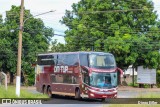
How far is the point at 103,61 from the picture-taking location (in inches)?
1251

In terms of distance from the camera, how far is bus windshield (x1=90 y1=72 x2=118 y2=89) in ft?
102

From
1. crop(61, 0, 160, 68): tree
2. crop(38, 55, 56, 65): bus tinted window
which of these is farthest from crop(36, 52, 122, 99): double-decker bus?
crop(61, 0, 160, 68): tree

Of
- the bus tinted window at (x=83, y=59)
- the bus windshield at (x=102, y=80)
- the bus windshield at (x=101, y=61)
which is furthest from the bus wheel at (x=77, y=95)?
the bus windshield at (x=101, y=61)

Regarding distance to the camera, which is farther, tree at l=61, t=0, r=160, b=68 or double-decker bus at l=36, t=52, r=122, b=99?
tree at l=61, t=0, r=160, b=68

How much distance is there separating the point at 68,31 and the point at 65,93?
25.9 metres

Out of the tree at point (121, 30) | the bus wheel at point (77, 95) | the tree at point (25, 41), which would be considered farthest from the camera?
the tree at point (25, 41)

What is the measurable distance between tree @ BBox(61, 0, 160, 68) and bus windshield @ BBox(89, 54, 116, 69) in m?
21.5

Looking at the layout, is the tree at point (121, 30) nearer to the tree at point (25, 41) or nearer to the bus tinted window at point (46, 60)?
the tree at point (25, 41)

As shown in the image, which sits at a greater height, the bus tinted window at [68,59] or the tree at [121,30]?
the tree at [121,30]

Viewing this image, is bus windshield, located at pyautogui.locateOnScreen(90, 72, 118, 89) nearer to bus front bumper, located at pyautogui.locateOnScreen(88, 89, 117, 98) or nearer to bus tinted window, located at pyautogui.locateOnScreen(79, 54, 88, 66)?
bus front bumper, located at pyautogui.locateOnScreen(88, 89, 117, 98)

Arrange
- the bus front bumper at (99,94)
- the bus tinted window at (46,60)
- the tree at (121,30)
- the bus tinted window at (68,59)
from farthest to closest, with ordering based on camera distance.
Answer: the tree at (121,30) → the bus tinted window at (46,60) → the bus tinted window at (68,59) → the bus front bumper at (99,94)

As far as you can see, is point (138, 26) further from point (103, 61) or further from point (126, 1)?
point (103, 61)

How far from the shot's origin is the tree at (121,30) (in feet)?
178

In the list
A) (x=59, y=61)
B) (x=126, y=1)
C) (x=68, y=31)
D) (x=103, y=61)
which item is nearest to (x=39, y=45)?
(x=68, y=31)
